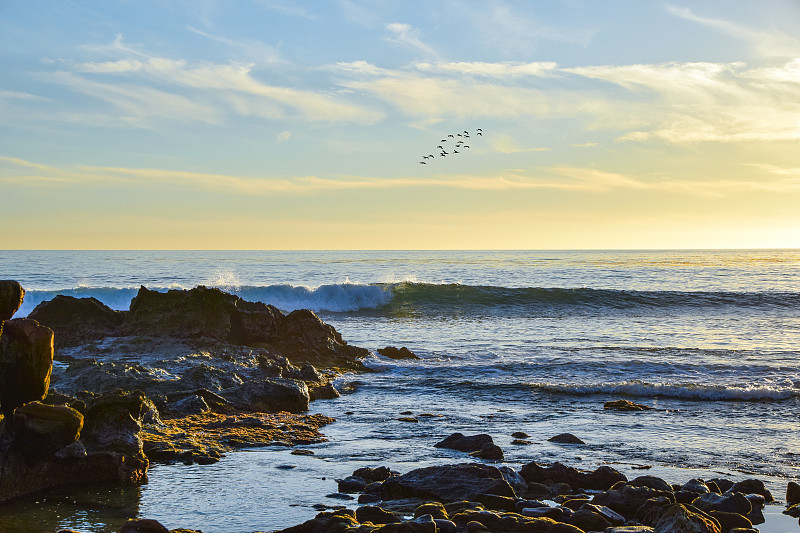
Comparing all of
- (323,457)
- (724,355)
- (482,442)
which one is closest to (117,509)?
(323,457)

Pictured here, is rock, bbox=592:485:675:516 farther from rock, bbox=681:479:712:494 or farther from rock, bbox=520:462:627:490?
rock, bbox=520:462:627:490

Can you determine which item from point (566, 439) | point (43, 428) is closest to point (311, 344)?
point (566, 439)

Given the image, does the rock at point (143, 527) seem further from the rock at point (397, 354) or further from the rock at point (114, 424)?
the rock at point (397, 354)

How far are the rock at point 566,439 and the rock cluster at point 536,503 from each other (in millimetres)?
1801

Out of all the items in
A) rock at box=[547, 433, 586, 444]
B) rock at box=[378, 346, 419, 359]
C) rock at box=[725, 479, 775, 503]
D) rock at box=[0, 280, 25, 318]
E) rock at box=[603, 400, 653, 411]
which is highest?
rock at box=[0, 280, 25, 318]

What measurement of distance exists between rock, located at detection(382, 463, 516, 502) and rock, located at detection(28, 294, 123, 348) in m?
10.4

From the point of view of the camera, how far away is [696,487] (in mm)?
6672

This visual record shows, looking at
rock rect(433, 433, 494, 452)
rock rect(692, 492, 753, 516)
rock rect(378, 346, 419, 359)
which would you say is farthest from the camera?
rock rect(378, 346, 419, 359)

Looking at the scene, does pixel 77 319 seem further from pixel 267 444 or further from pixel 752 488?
pixel 752 488

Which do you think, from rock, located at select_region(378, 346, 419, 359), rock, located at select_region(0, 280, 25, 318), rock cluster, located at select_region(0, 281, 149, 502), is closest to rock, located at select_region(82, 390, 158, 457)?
rock cluster, located at select_region(0, 281, 149, 502)

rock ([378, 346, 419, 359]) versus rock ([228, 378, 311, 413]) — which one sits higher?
rock ([228, 378, 311, 413])

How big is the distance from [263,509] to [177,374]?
583 cm

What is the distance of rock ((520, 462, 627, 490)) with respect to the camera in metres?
7.01

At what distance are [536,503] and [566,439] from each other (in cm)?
312
